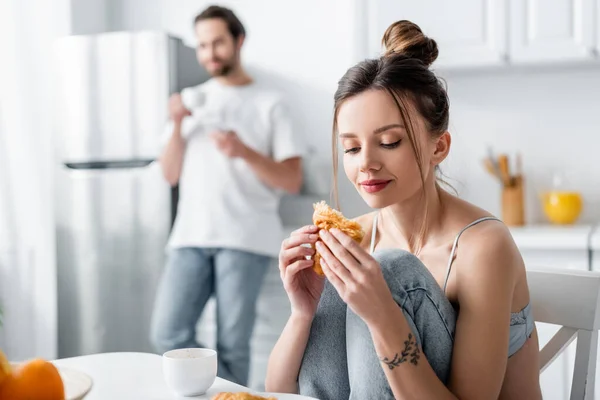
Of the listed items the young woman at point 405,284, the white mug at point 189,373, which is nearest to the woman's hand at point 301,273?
the young woman at point 405,284

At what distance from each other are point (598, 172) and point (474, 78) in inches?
25.8

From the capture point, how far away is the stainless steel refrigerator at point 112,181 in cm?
304

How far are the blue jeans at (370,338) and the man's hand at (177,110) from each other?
67.6 inches

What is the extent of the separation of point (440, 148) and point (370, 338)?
1.36 feet

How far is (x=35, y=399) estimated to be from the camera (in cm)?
76

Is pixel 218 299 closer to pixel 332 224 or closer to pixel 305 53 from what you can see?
pixel 305 53

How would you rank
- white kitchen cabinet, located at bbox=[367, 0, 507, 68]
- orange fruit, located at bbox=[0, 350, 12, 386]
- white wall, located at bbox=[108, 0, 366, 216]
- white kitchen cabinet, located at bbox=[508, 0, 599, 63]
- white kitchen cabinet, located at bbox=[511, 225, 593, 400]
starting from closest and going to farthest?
1. orange fruit, located at bbox=[0, 350, 12, 386]
2. white kitchen cabinet, located at bbox=[511, 225, 593, 400]
3. white kitchen cabinet, located at bbox=[508, 0, 599, 63]
4. white kitchen cabinet, located at bbox=[367, 0, 507, 68]
5. white wall, located at bbox=[108, 0, 366, 216]

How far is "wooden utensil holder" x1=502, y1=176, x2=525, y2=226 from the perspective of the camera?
10.0ft

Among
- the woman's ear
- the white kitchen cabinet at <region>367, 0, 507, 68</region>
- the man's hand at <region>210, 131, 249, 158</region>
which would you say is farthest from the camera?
the white kitchen cabinet at <region>367, 0, 507, 68</region>

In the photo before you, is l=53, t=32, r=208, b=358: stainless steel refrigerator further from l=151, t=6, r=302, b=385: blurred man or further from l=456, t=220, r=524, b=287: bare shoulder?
l=456, t=220, r=524, b=287: bare shoulder

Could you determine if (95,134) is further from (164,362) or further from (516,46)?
(164,362)

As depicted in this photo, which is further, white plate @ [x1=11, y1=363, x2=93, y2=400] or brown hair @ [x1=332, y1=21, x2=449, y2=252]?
brown hair @ [x1=332, y1=21, x2=449, y2=252]

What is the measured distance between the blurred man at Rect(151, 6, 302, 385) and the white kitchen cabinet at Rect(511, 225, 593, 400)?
89 cm

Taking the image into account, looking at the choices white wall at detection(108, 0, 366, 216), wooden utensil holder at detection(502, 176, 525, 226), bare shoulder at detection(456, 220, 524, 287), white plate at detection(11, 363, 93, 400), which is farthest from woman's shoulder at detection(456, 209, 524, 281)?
white wall at detection(108, 0, 366, 216)
